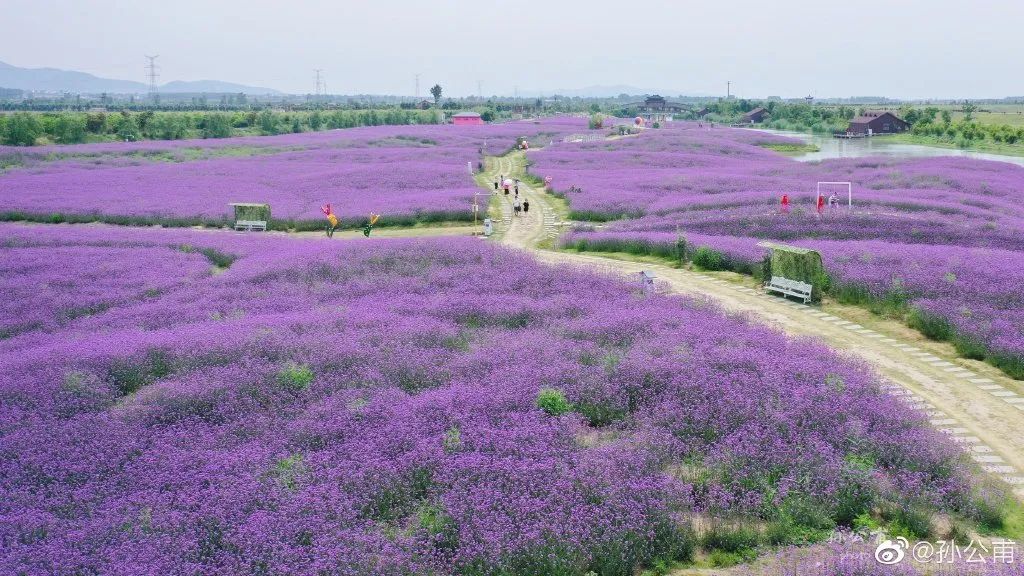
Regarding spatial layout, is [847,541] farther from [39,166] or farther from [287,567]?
[39,166]

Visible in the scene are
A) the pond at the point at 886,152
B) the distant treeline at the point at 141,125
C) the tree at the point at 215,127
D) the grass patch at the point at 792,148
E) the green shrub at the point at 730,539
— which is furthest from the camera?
the tree at the point at 215,127

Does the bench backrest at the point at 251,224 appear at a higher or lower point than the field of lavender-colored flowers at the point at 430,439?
higher

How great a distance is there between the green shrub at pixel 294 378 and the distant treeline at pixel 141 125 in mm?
85471

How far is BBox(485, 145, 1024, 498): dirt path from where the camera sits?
35.6ft

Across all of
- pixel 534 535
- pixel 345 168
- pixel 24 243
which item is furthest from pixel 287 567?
pixel 345 168

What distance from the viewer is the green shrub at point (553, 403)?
1105 cm

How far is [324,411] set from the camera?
11.0 m

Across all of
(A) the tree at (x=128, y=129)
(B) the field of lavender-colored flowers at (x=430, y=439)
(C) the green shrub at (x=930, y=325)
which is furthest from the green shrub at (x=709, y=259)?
(A) the tree at (x=128, y=129)

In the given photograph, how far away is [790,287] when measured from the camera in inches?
763

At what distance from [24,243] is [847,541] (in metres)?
30.8

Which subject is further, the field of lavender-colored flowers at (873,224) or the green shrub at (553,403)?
the field of lavender-colored flowers at (873,224)

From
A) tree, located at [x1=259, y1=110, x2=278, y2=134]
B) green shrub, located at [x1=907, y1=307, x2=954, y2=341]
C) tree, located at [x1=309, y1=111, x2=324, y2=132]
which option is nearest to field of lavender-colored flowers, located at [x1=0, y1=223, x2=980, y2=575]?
green shrub, located at [x1=907, y1=307, x2=954, y2=341]

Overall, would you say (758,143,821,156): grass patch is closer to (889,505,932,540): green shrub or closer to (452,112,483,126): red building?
(452,112,483,126): red building

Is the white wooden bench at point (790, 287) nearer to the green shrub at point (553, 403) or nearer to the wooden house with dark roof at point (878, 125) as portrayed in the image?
the green shrub at point (553, 403)
